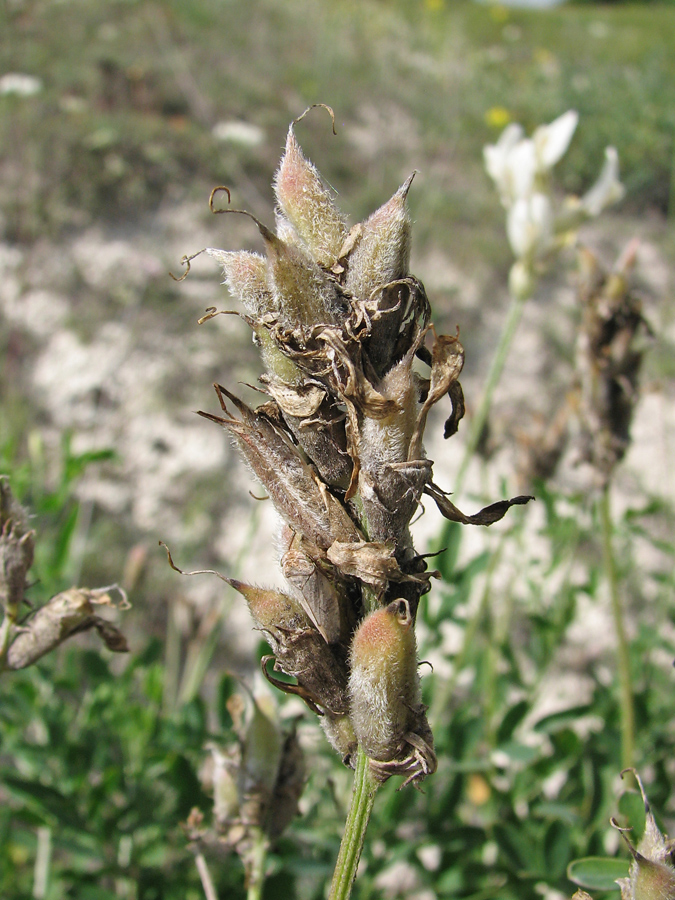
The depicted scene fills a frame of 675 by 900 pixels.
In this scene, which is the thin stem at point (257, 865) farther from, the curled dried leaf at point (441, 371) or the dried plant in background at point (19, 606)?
the curled dried leaf at point (441, 371)

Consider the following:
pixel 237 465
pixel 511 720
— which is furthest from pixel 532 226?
pixel 237 465

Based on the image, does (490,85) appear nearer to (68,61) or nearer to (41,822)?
(68,61)

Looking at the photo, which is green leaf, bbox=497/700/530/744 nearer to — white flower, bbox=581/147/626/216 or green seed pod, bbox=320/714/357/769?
green seed pod, bbox=320/714/357/769

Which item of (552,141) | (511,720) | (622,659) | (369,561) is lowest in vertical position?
(511,720)

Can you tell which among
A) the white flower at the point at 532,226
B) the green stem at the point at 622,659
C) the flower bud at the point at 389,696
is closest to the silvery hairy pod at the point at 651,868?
the flower bud at the point at 389,696

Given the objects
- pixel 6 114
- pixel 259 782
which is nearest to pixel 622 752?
Answer: pixel 259 782

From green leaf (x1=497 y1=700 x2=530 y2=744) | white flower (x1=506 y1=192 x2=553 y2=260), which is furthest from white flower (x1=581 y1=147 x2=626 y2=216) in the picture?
green leaf (x1=497 y1=700 x2=530 y2=744)

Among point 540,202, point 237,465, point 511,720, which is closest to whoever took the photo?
point 511,720

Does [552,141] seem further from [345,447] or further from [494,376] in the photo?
[345,447]
